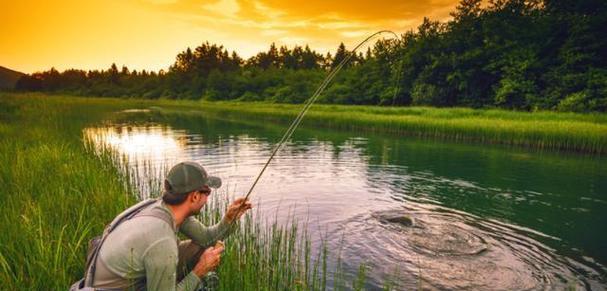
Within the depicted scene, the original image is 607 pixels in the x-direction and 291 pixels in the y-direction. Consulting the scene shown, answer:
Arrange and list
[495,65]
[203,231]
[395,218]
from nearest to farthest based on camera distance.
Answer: [203,231] → [395,218] → [495,65]

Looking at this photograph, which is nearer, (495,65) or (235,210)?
(235,210)

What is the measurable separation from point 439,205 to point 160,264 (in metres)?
9.04

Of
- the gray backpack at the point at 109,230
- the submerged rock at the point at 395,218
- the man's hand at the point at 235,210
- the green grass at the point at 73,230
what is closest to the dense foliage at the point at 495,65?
the submerged rock at the point at 395,218

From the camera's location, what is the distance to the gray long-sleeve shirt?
263 cm

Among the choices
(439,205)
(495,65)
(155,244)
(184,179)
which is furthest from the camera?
(495,65)

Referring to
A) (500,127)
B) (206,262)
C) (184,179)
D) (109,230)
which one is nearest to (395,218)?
(206,262)

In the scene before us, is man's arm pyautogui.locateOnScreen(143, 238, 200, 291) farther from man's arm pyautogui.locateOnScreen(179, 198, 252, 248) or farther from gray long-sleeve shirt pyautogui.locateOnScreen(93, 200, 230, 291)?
man's arm pyautogui.locateOnScreen(179, 198, 252, 248)

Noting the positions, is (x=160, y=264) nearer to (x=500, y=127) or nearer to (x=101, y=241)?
(x=101, y=241)

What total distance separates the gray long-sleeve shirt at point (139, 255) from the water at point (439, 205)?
248 centimetres

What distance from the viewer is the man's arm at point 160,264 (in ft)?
8.70

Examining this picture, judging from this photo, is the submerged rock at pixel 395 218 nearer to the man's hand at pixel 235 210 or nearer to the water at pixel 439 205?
the water at pixel 439 205

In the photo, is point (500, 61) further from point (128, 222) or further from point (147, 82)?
point (147, 82)

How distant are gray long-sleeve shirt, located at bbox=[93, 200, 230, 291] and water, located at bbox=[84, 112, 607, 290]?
8.12 feet

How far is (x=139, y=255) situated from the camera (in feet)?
8.73
